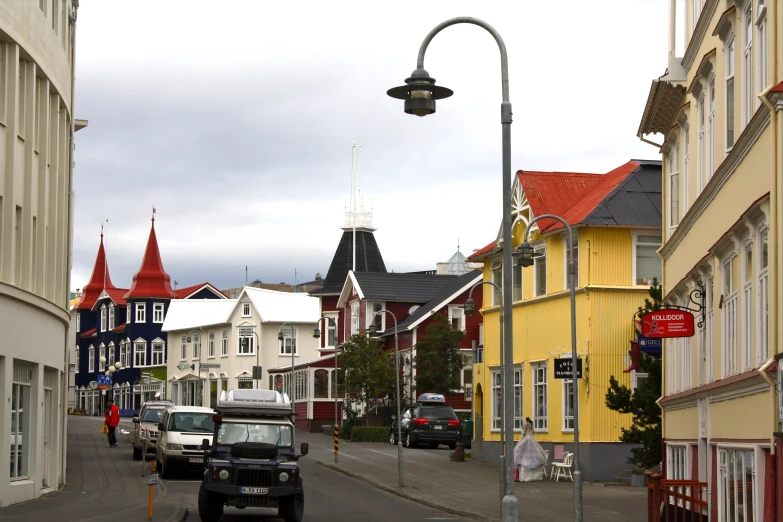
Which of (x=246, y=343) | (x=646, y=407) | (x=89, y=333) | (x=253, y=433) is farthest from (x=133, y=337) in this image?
(x=253, y=433)

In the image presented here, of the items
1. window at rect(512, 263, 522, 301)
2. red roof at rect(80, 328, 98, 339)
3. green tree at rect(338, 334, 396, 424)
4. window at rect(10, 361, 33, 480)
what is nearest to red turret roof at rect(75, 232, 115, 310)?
red roof at rect(80, 328, 98, 339)

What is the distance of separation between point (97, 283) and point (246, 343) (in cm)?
4189

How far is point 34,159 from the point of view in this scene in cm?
2656

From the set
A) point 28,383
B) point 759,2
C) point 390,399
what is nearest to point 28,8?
point 28,383

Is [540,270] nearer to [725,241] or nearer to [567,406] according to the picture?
[567,406]

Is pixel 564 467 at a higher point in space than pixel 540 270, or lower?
lower

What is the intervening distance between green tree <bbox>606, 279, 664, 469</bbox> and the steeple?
82.8 meters

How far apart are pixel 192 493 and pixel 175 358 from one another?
6965 centimetres

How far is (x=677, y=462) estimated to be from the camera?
23297 millimetres

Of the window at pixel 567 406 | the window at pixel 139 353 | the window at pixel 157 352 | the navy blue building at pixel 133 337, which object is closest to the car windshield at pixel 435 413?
the window at pixel 567 406

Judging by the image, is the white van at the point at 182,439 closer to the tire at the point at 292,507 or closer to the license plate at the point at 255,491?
the tire at the point at 292,507

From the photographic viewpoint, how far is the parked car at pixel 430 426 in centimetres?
5069

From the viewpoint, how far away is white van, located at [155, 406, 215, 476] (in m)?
33.3

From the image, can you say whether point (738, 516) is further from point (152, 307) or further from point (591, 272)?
point (152, 307)
